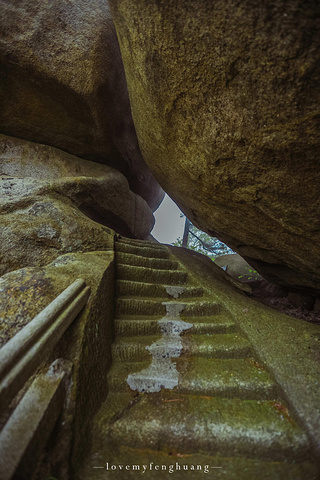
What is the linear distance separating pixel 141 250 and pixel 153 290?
1373 millimetres

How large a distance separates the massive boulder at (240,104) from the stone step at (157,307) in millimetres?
1925

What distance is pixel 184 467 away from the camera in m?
1.59

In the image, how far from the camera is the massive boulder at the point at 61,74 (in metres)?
4.60

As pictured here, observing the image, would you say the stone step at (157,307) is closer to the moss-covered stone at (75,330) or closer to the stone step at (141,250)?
the moss-covered stone at (75,330)

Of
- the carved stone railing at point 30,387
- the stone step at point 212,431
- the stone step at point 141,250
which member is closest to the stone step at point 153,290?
the stone step at point 141,250

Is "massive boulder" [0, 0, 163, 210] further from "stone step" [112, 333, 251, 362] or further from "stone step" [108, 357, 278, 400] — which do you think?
"stone step" [108, 357, 278, 400]

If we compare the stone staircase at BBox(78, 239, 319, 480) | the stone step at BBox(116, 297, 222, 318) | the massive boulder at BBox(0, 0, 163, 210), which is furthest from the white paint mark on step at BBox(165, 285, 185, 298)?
the massive boulder at BBox(0, 0, 163, 210)

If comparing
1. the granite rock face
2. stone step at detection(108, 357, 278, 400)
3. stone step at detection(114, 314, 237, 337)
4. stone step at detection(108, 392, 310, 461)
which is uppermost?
the granite rock face

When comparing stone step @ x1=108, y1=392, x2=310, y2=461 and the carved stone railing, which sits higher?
the carved stone railing

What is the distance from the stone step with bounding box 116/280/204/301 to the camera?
3344mm

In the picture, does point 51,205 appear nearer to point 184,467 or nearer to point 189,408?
point 189,408

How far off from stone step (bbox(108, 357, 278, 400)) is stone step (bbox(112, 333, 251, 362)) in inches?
3.0

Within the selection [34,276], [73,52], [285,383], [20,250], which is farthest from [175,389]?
[73,52]

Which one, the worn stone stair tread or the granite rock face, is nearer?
the worn stone stair tread
